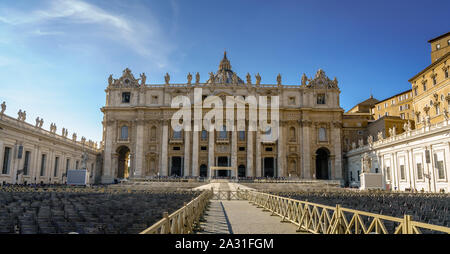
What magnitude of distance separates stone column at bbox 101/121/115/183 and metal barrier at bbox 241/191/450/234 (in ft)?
149

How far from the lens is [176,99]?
6350cm

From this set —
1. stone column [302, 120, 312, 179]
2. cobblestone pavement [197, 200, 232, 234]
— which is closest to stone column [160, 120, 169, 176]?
stone column [302, 120, 312, 179]

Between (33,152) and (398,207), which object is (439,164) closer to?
(398,207)

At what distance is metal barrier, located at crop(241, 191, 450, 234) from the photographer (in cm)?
550

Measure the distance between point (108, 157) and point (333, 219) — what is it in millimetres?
58810

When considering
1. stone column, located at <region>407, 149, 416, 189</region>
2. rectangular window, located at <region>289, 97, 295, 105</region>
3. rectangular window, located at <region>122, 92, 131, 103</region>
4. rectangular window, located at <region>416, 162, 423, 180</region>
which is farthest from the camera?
rectangular window, located at <region>122, 92, 131, 103</region>

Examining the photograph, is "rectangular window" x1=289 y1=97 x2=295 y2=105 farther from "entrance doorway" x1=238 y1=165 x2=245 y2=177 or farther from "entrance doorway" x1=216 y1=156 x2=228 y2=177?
"entrance doorway" x1=216 y1=156 x2=228 y2=177

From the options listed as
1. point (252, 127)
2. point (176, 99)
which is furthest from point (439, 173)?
point (176, 99)

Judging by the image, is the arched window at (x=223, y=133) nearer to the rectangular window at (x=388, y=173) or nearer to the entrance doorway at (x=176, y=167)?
the entrance doorway at (x=176, y=167)

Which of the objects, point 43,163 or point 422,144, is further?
point 43,163

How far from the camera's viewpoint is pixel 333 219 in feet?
29.2

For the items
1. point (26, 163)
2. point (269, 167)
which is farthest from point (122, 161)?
point (269, 167)
